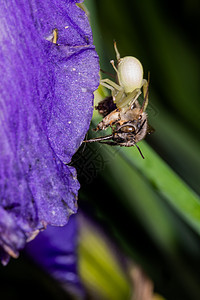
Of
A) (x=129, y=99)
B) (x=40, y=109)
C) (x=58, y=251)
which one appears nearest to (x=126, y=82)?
(x=129, y=99)

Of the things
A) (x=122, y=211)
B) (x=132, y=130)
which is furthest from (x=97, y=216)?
(x=132, y=130)

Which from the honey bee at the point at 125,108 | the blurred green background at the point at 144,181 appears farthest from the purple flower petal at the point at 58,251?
the honey bee at the point at 125,108

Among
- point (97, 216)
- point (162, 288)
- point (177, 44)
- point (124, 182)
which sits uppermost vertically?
point (177, 44)

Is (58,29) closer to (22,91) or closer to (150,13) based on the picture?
(22,91)

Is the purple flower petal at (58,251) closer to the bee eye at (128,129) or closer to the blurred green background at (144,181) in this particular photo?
the blurred green background at (144,181)

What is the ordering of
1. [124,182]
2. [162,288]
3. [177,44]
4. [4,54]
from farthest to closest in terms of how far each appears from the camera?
[177,44]
[162,288]
[124,182]
[4,54]

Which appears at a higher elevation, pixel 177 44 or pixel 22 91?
pixel 22 91

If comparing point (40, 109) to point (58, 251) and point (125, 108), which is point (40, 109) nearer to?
point (125, 108)

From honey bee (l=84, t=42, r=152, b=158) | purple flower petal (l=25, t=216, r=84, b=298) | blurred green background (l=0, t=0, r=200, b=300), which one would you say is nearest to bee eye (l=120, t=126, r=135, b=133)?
honey bee (l=84, t=42, r=152, b=158)
